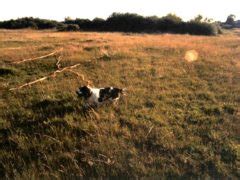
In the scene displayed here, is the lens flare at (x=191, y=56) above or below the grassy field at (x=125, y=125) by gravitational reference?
above

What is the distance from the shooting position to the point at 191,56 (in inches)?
693

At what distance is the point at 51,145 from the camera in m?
7.01

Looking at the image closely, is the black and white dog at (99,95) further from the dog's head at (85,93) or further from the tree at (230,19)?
the tree at (230,19)

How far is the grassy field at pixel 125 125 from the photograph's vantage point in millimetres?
6305

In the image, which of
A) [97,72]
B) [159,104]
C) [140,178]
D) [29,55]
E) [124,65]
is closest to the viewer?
[140,178]

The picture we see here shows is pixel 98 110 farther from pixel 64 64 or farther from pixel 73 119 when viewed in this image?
pixel 64 64

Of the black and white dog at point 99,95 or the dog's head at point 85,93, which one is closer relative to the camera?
the black and white dog at point 99,95

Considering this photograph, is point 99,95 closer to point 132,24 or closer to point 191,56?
→ point 191,56

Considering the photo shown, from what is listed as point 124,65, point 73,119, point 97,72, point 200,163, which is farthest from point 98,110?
point 124,65

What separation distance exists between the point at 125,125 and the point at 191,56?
10462 mm

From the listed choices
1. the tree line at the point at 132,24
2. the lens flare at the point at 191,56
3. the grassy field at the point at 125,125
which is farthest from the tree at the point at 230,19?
the grassy field at the point at 125,125

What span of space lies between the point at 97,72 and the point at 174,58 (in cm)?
489

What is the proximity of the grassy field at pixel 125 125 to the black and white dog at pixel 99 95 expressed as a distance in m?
0.24

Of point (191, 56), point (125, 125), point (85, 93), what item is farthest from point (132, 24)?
point (125, 125)
